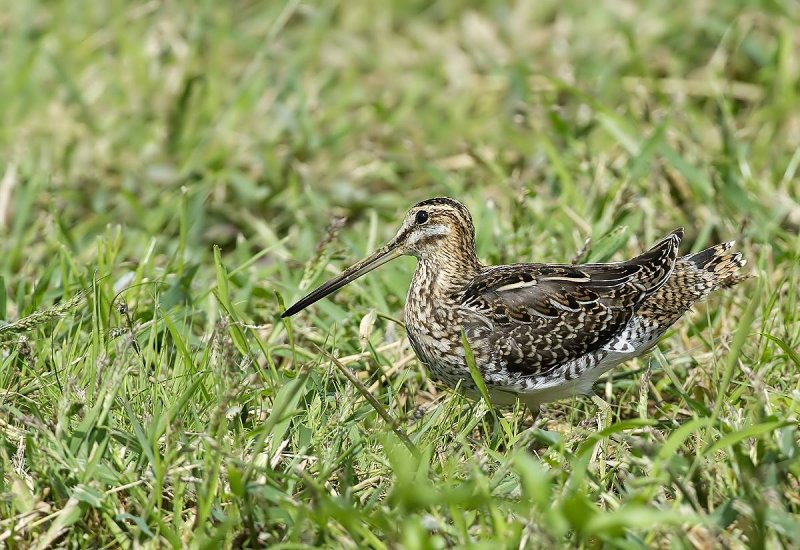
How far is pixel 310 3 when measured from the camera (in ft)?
27.4

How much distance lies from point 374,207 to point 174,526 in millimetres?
3257

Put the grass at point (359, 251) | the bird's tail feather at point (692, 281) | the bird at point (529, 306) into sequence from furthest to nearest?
the bird's tail feather at point (692, 281)
the bird at point (529, 306)
the grass at point (359, 251)

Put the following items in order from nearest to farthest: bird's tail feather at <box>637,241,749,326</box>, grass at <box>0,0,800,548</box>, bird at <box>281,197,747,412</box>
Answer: grass at <box>0,0,800,548</box>, bird at <box>281,197,747,412</box>, bird's tail feather at <box>637,241,749,326</box>

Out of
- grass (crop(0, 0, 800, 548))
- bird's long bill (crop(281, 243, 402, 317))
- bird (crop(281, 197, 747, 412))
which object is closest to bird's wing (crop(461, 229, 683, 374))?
bird (crop(281, 197, 747, 412))

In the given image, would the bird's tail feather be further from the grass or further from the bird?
the grass

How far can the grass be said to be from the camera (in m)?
3.62

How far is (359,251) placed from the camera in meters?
5.69

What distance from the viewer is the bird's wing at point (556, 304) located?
14.8 ft

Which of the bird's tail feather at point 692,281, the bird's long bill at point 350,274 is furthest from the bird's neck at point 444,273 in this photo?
the bird's tail feather at point 692,281

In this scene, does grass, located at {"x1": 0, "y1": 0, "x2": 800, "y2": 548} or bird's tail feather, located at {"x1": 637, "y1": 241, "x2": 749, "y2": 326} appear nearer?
grass, located at {"x1": 0, "y1": 0, "x2": 800, "y2": 548}

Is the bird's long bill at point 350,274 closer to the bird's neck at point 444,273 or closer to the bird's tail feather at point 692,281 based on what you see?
the bird's neck at point 444,273

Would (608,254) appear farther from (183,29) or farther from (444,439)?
(183,29)

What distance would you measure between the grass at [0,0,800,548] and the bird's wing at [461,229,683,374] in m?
0.23

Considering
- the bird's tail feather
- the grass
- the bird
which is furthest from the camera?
the bird's tail feather
